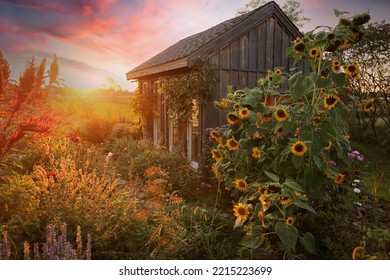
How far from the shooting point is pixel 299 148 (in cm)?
247

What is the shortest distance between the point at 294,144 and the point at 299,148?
2.0 inches

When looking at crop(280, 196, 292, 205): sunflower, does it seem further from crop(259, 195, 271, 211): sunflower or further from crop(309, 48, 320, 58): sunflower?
crop(309, 48, 320, 58): sunflower

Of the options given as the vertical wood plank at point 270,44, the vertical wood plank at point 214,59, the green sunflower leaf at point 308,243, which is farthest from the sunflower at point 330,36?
the vertical wood plank at point 270,44

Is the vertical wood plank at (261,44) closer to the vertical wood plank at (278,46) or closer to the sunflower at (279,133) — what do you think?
the vertical wood plank at (278,46)

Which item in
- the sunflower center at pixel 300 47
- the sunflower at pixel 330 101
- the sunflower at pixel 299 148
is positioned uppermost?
the sunflower center at pixel 300 47

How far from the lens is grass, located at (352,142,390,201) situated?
491 centimetres

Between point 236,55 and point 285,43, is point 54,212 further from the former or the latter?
point 285,43

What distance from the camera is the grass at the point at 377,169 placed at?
16.1 feet

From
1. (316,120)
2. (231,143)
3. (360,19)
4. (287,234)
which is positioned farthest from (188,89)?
(287,234)

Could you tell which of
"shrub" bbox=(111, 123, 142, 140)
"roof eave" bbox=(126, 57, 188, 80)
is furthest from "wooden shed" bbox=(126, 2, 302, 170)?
"shrub" bbox=(111, 123, 142, 140)

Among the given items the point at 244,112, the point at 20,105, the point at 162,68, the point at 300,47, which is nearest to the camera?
the point at 20,105

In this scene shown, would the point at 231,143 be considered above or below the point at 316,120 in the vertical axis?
below

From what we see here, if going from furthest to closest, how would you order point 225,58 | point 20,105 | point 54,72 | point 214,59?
point 225,58 → point 214,59 → point 54,72 → point 20,105
